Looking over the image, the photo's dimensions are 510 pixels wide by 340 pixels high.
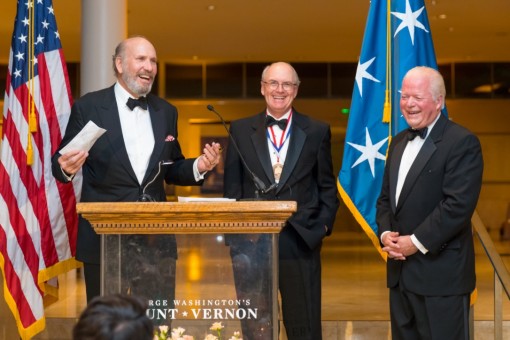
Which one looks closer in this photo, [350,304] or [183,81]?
[350,304]

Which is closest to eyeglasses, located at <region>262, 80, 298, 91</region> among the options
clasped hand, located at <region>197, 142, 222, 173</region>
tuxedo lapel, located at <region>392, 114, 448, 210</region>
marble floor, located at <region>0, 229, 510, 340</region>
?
clasped hand, located at <region>197, 142, 222, 173</region>

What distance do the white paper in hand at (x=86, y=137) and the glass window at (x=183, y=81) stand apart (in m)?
13.0

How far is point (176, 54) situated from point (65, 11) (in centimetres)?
A: 451

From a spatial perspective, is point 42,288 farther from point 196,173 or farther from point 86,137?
point 86,137

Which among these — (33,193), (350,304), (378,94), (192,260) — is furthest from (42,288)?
(350,304)

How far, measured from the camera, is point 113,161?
175 inches

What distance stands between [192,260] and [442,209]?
1.13 metres

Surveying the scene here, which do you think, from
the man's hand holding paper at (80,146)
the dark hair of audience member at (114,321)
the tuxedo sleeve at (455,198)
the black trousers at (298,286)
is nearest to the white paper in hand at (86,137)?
the man's hand holding paper at (80,146)

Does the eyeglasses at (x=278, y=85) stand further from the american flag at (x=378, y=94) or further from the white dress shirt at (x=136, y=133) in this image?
the white dress shirt at (x=136, y=133)

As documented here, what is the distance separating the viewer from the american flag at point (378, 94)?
4.99 meters

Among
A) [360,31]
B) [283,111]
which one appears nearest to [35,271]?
[283,111]

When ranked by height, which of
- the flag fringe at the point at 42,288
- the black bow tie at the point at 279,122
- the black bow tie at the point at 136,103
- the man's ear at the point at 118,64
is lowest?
the flag fringe at the point at 42,288

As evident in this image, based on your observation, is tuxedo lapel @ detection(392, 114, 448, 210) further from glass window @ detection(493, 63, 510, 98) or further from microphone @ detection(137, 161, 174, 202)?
glass window @ detection(493, 63, 510, 98)

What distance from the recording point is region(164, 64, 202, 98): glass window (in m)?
17.0
